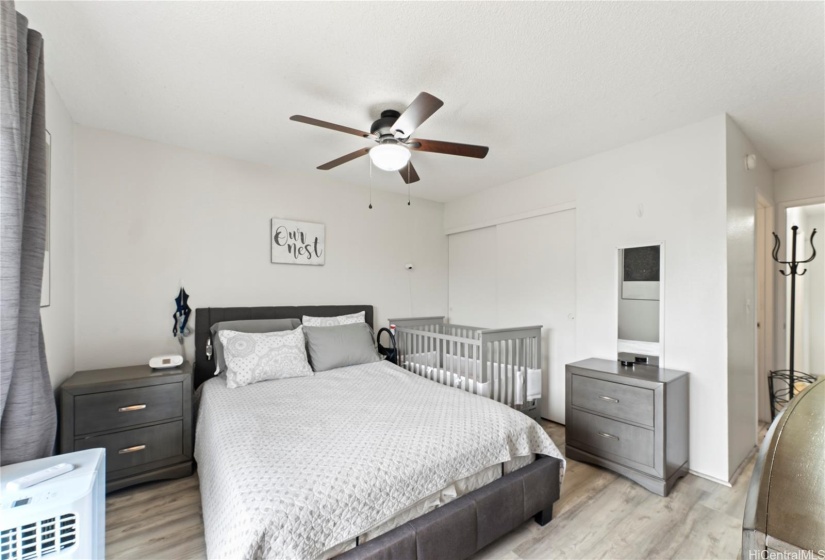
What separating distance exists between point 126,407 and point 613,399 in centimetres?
322

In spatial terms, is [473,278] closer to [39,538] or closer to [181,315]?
[181,315]

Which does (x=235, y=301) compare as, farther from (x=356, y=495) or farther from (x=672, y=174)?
(x=672, y=174)

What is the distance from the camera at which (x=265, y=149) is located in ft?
9.63

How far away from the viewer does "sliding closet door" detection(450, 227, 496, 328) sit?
13.4 ft

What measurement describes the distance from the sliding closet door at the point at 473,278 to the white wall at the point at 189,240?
0.96 meters

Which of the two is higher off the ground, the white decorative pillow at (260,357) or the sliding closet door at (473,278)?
the sliding closet door at (473,278)

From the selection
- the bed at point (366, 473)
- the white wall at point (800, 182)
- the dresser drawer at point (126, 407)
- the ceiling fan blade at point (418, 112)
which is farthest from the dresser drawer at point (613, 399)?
the dresser drawer at point (126, 407)

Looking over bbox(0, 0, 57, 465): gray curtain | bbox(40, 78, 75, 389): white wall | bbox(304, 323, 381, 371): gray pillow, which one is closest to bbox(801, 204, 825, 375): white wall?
bbox(304, 323, 381, 371): gray pillow

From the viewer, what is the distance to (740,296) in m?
2.51

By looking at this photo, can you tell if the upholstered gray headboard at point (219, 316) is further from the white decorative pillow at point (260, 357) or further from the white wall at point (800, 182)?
the white wall at point (800, 182)

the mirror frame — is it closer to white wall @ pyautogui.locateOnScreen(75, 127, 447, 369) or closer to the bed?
the bed

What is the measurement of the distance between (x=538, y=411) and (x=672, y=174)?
215 centimetres

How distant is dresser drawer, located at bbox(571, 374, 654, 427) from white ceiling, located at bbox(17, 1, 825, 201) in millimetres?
1861

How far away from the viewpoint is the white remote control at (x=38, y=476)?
3.88 ft
